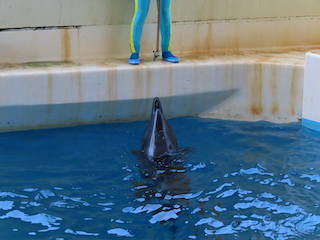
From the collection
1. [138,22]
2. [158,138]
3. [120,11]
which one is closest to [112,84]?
[138,22]

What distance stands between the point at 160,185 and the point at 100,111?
1846 millimetres

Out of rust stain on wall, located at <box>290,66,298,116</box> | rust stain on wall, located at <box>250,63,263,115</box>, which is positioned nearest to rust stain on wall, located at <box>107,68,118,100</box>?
rust stain on wall, located at <box>250,63,263,115</box>

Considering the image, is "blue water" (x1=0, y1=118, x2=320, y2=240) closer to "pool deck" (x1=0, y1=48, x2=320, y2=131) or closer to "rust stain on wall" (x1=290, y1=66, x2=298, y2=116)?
"pool deck" (x1=0, y1=48, x2=320, y2=131)

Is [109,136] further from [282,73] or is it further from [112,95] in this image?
[282,73]

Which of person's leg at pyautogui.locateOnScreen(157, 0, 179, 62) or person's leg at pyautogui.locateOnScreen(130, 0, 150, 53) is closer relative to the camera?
person's leg at pyautogui.locateOnScreen(130, 0, 150, 53)

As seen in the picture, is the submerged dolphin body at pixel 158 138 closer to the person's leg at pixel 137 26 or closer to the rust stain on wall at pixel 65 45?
the person's leg at pixel 137 26

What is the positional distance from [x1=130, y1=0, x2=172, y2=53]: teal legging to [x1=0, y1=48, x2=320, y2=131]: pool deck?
0.29 meters

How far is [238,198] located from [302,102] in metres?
2.33

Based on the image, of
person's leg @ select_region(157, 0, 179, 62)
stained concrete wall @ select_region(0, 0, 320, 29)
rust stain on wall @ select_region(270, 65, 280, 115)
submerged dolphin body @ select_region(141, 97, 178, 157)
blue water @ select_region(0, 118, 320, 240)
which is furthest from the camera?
rust stain on wall @ select_region(270, 65, 280, 115)

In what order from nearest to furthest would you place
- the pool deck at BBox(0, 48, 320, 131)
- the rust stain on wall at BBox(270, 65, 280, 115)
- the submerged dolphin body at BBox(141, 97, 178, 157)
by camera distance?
the submerged dolphin body at BBox(141, 97, 178, 157) → the pool deck at BBox(0, 48, 320, 131) → the rust stain on wall at BBox(270, 65, 280, 115)

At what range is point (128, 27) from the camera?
575 centimetres

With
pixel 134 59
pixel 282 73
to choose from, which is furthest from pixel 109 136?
pixel 282 73

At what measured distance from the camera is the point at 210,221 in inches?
127

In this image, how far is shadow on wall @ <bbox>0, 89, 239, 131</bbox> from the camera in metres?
4.95
